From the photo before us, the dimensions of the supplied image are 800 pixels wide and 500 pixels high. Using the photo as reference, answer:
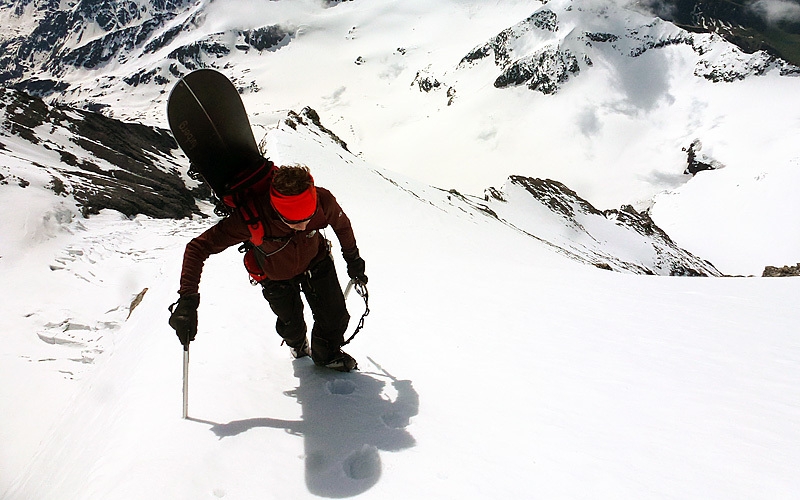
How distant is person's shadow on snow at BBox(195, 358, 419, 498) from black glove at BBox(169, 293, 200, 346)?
0.75 metres

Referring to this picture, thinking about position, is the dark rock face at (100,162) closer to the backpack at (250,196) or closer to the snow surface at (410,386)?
the snow surface at (410,386)

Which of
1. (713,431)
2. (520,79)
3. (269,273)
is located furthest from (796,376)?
(520,79)

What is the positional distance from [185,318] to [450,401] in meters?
2.39

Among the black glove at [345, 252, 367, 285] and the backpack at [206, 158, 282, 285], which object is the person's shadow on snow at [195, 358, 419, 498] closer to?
the black glove at [345, 252, 367, 285]

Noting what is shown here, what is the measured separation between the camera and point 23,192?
1906cm

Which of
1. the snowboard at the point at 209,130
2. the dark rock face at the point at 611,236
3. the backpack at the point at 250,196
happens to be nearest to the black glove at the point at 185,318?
the backpack at the point at 250,196

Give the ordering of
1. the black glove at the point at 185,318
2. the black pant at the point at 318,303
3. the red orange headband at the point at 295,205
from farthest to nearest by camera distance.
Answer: the black pant at the point at 318,303 < the black glove at the point at 185,318 < the red orange headband at the point at 295,205

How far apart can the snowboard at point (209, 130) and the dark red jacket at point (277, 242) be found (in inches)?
23.7

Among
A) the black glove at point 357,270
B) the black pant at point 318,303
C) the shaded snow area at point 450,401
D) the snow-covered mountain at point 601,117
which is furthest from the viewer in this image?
the snow-covered mountain at point 601,117

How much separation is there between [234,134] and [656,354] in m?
5.17

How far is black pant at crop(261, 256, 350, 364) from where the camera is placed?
4082 mm

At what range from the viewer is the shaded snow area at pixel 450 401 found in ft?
9.17

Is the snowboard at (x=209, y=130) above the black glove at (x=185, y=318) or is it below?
above

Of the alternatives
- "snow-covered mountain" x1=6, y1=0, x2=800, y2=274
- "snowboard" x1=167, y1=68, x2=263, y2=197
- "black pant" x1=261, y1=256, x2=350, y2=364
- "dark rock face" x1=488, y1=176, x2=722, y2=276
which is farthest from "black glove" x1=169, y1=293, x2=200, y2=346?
"snow-covered mountain" x1=6, y1=0, x2=800, y2=274
